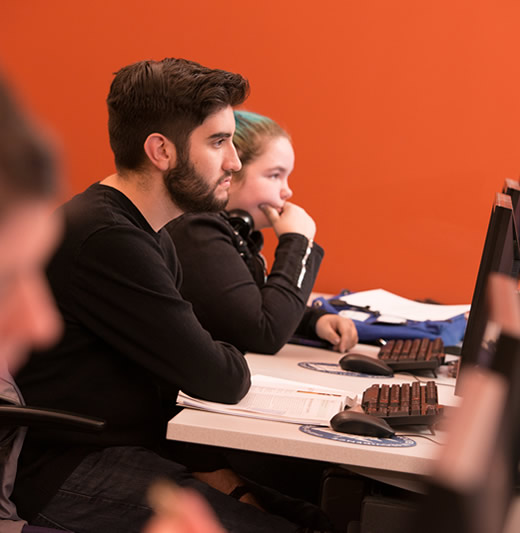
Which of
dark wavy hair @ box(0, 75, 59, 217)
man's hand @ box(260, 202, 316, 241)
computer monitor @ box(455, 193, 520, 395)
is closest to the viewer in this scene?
dark wavy hair @ box(0, 75, 59, 217)

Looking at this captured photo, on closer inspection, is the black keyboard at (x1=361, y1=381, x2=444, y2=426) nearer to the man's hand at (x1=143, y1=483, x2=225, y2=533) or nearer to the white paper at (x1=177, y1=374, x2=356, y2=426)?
the white paper at (x1=177, y1=374, x2=356, y2=426)

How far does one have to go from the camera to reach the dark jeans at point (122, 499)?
47.7 inches

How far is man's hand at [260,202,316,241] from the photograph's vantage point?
6.79ft

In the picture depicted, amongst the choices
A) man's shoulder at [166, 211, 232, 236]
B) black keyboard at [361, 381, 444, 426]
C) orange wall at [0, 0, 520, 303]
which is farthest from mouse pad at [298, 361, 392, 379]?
orange wall at [0, 0, 520, 303]

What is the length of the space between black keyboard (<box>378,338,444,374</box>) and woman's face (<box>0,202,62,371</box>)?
5.47ft

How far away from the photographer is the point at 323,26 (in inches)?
123

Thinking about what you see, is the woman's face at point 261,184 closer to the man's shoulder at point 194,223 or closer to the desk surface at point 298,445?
the man's shoulder at point 194,223

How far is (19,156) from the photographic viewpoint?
0.22m

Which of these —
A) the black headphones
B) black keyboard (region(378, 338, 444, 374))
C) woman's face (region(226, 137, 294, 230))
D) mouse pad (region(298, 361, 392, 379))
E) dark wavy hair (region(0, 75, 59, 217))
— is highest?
dark wavy hair (region(0, 75, 59, 217))

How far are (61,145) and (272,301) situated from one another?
1.59 metres

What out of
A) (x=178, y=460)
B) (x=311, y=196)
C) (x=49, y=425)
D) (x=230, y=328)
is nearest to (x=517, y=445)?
(x=49, y=425)

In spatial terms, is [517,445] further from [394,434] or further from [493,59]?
[493,59]

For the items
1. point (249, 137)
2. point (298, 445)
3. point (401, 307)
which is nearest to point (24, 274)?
point (298, 445)

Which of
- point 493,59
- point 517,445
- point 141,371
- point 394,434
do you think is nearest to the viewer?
point 517,445
